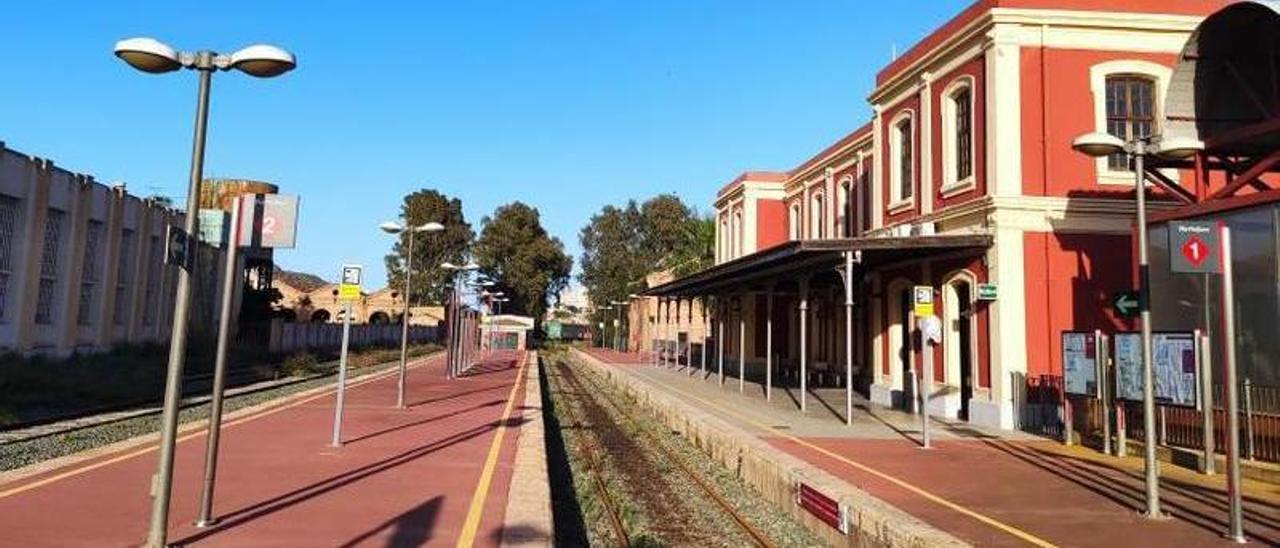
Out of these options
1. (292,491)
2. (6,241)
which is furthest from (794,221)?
(292,491)

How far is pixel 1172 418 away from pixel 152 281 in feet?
122

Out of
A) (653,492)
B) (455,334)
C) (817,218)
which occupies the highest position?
(817,218)

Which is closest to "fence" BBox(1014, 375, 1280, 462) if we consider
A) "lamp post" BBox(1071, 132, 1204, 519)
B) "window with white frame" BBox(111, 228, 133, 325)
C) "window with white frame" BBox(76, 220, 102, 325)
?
"lamp post" BBox(1071, 132, 1204, 519)

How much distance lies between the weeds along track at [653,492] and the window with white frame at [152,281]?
2299cm

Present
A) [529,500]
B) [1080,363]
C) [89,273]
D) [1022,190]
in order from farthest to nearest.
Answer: [89,273]
[1022,190]
[1080,363]
[529,500]

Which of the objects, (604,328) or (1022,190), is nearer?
(1022,190)

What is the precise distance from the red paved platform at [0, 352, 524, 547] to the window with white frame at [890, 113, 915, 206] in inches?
481

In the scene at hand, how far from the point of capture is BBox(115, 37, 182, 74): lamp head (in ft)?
22.0

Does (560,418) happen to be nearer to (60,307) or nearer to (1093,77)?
(1093,77)

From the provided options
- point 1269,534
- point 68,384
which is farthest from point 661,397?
point 1269,534

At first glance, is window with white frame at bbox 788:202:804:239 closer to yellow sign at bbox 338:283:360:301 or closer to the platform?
the platform

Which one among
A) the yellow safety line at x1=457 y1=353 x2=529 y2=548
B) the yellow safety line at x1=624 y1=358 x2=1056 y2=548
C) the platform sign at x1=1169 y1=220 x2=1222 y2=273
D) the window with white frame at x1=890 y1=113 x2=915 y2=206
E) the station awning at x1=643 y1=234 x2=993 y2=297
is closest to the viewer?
the yellow safety line at x1=457 y1=353 x2=529 y2=548

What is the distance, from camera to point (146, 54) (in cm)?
673

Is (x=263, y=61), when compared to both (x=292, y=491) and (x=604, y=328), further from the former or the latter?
(x=604, y=328)
